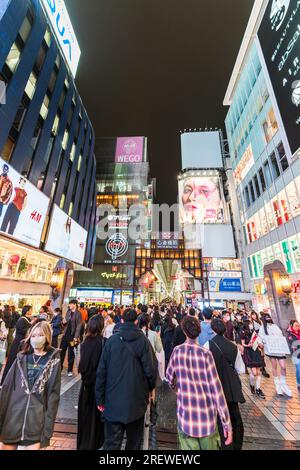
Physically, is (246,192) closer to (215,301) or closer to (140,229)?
(215,301)

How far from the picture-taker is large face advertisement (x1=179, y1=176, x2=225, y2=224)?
43969mm

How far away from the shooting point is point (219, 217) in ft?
142

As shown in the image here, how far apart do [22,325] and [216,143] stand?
57.3 m

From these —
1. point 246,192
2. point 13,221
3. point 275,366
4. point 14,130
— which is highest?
point 246,192

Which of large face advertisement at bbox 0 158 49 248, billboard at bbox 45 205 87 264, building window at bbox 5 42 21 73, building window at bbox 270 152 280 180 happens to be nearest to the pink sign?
billboard at bbox 45 205 87 264

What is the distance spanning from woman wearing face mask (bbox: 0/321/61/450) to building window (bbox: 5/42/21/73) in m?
21.6

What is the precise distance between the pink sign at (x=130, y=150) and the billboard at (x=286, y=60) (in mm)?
45668

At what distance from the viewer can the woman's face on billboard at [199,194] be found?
148ft

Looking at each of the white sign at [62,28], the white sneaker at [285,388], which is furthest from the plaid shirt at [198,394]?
the white sign at [62,28]

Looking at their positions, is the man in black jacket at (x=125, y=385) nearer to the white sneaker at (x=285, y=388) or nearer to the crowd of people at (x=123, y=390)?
the crowd of people at (x=123, y=390)

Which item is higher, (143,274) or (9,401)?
(143,274)

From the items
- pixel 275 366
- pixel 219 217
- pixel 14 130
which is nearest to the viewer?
pixel 275 366

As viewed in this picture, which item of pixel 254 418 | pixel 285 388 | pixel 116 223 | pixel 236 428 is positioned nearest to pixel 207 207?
pixel 116 223

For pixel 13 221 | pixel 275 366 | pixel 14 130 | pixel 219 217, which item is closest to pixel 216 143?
pixel 219 217
